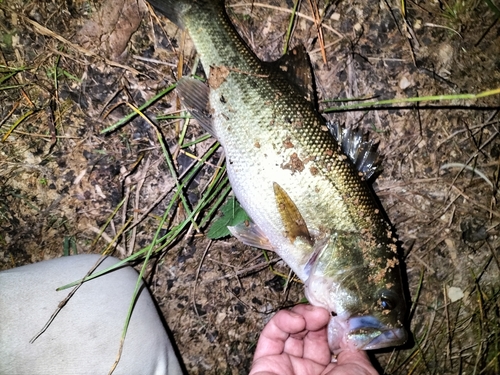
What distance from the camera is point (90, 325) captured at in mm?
2277

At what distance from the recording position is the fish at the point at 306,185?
2209mm

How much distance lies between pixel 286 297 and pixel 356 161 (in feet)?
4.32

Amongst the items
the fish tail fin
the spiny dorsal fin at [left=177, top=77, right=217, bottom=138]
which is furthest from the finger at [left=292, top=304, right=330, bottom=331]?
the fish tail fin

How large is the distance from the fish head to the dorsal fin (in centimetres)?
101

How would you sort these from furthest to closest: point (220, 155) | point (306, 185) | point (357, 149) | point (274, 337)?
1. point (220, 155)
2. point (274, 337)
3. point (357, 149)
4. point (306, 185)

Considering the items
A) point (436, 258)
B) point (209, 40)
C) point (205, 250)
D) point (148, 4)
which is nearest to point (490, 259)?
point (436, 258)

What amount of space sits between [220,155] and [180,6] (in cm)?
108

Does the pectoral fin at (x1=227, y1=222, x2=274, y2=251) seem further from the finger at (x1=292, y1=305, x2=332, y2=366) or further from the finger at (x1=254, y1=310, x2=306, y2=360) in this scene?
the finger at (x1=292, y1=305, x2=332, y2=366)

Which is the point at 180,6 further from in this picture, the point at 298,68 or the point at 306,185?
the point at 306,185

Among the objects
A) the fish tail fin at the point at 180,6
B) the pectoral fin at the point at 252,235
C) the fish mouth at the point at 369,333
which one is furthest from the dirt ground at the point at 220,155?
the fish mouth at the point at 369,333

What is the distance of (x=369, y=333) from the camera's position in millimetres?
2252

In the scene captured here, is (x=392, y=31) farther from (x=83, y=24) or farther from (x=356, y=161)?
(x=83, y=24)

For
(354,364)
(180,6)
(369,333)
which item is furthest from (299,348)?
(180,6)

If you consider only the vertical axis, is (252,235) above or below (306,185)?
below
